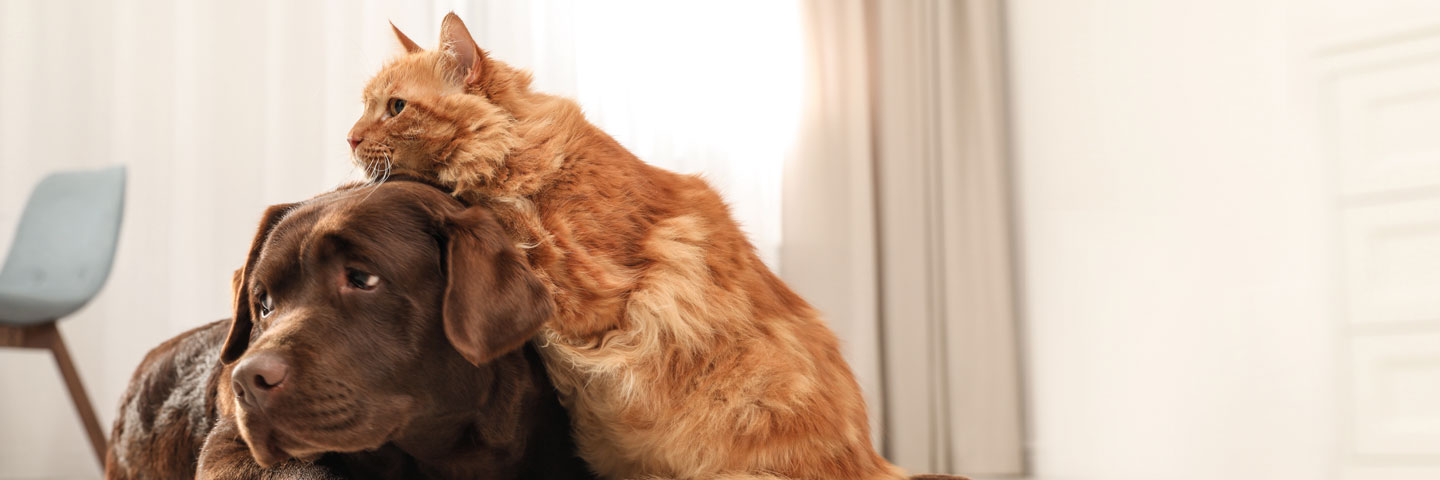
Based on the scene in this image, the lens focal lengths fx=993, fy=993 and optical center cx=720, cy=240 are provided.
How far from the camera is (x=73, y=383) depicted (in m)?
2.22

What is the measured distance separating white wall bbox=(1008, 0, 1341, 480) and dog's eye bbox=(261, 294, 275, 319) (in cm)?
227

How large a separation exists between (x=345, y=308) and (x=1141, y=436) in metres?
2.49

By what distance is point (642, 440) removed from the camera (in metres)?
0.84

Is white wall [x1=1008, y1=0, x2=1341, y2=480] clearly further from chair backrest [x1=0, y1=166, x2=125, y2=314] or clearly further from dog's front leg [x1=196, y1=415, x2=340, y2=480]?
chair backrest [x1=0, y1=166, x2=125, y2=314]

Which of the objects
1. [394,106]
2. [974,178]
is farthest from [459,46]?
[974,178]

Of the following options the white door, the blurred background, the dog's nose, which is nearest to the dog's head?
the dog's nose

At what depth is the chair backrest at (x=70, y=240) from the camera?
2219 mm

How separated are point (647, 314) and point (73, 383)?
1980 mm

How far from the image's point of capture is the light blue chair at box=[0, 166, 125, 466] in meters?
2.16

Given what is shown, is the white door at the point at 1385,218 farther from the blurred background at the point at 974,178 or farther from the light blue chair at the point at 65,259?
the light blue chair at the point at 65,259

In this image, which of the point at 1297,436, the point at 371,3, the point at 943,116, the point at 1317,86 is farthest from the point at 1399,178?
the point at 371,3

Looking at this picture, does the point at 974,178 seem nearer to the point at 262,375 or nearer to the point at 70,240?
the point at 70,240

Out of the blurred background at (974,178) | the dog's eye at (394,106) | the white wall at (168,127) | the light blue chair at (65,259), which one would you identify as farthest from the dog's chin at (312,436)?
the white wall at (168,127)

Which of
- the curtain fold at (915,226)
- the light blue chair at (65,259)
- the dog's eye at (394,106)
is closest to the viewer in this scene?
the dog's eye at (394,106)
